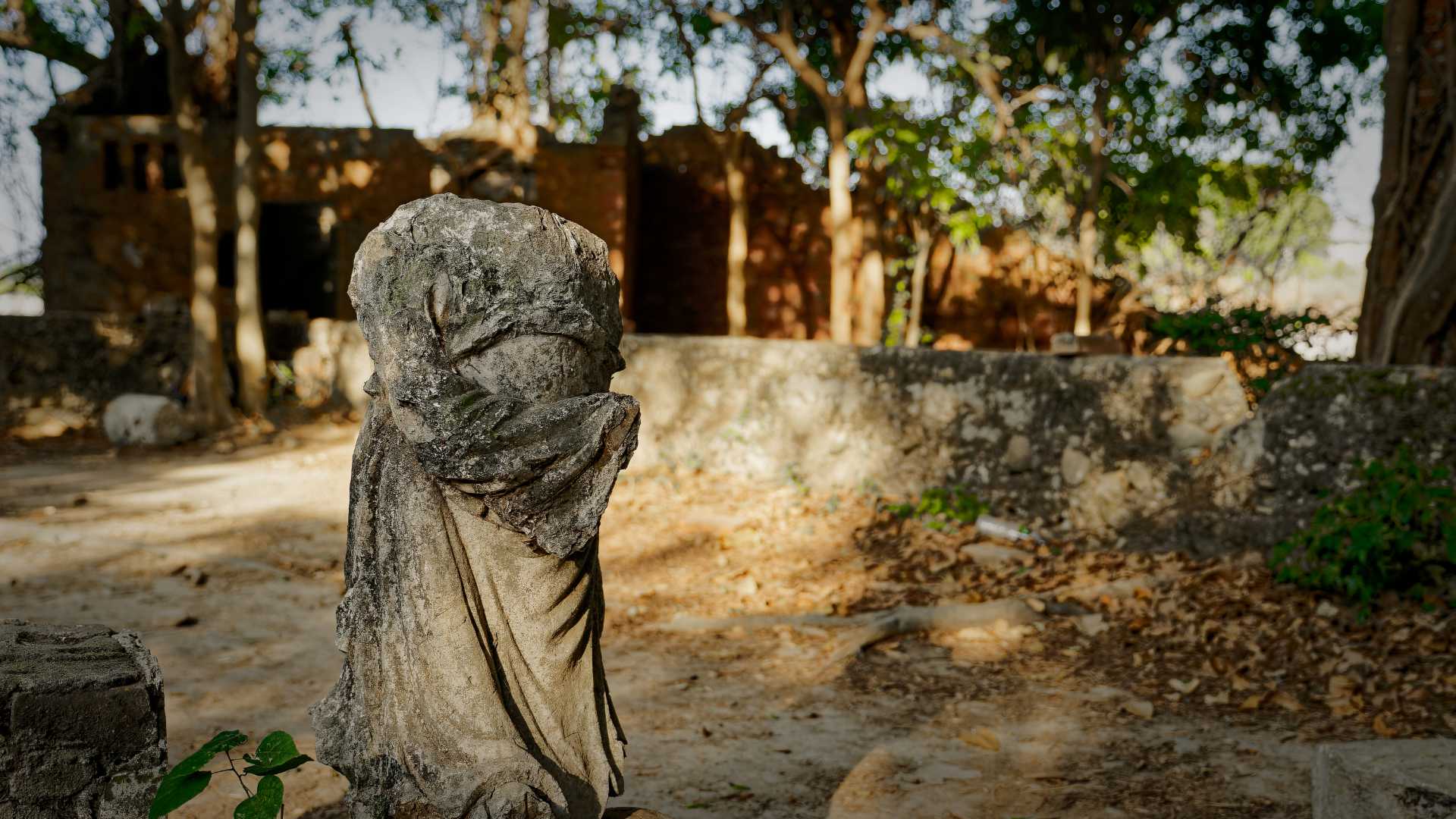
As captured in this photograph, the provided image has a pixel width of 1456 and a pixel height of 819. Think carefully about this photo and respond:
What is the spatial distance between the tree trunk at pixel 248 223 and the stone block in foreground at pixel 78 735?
11.0 meters

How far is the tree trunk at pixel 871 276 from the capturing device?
13.5 meters

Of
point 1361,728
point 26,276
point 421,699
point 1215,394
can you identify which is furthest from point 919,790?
point 26,276

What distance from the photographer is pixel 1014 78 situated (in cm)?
1608

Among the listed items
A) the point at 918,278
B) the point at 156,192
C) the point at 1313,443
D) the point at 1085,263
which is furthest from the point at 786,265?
the point at 1313,443

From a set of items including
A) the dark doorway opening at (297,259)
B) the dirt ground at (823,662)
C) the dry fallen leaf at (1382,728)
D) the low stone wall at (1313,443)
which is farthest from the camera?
the dark doorway opening at (297,259)

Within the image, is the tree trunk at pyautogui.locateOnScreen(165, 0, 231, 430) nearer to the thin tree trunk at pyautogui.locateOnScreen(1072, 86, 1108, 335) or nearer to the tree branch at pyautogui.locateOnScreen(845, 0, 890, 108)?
the tree branch at pyautogui.locateOnScreen(845, 0, 890, 108)

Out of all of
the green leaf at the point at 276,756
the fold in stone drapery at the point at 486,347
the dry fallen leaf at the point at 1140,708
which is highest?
the fold in stone drapery at the point at 486,347

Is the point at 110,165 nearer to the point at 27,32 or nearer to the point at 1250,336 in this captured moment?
the point at 27,32

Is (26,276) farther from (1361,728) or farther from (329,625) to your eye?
(1361,728)

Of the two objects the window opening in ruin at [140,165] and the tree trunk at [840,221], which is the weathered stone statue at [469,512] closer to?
the tree trunk at [840,221]

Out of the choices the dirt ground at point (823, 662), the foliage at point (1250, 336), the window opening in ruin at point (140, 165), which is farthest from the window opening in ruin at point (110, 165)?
the foliage at point (1250, 336)

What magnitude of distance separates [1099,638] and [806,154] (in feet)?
41.2

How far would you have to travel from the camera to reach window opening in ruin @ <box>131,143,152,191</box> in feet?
54.9

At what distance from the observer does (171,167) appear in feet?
55.3
